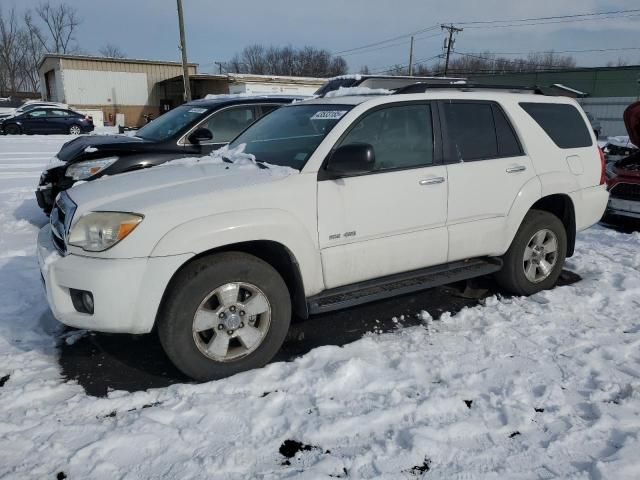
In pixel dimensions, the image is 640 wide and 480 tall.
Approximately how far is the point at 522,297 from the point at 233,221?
2.93m

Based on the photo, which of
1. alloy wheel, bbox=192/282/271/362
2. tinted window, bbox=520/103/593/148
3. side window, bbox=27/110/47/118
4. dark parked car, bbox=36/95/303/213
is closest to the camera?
alloy wheel, bbox=192/282/271/362

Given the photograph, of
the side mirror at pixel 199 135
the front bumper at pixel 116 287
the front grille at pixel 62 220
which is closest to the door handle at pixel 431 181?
the front bumper at pixel 116 287

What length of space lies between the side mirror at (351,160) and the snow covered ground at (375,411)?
1.28 metres

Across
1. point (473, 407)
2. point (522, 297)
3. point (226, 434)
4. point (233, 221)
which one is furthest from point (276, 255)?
point (522, 297)

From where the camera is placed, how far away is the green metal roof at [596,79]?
33.2m

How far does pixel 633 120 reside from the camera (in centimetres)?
745

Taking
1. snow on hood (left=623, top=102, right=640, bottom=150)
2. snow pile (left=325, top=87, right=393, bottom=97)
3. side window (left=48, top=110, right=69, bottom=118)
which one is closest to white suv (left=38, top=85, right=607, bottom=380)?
snow pile (left=325, top=87, right=393, bottom=97)

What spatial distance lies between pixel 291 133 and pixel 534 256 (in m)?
2.54

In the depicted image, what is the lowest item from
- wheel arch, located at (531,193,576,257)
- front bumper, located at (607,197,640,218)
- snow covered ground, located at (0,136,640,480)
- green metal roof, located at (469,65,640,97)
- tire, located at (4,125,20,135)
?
snow covered ground, located at (0,136,640,480)

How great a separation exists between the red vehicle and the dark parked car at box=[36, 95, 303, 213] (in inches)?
197

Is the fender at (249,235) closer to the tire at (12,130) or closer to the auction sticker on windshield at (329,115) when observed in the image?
the auction sticker on windshield at (329,115)

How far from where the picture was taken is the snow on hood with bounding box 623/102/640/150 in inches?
289

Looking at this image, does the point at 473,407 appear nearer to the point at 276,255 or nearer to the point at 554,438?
the point at 554,438

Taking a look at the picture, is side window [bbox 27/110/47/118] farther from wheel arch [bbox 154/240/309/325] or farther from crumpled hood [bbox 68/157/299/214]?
wheel arch [bbox 154/240/309/325]
